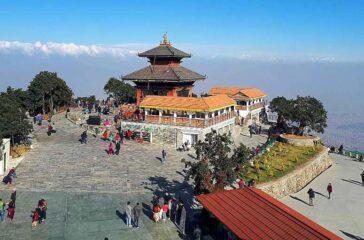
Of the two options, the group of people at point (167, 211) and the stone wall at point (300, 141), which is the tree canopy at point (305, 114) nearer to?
the stone wall at point (300, 141)

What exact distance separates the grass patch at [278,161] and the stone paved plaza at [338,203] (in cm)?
225

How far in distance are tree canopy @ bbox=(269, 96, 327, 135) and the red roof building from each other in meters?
29.6

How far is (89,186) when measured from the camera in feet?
88.9

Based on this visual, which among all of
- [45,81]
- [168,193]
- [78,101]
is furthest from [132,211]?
[78,101]

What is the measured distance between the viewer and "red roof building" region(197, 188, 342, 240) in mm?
16234

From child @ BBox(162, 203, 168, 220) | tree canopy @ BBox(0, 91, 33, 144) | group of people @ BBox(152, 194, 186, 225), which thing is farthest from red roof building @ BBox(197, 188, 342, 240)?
tree canopy @ BBox(0, 91, 33, 144)

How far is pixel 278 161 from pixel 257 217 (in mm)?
20999

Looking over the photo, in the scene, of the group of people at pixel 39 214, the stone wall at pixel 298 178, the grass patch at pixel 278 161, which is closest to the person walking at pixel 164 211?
the group of people at pixel 39 214

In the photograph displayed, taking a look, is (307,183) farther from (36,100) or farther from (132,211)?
(36,100)

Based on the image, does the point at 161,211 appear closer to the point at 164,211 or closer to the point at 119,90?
the point at 164,211

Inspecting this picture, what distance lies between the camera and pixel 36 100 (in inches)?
2057

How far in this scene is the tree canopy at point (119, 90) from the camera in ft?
200

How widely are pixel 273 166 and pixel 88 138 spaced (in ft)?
61.1

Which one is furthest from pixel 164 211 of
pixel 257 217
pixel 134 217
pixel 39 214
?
pixel 39 214
